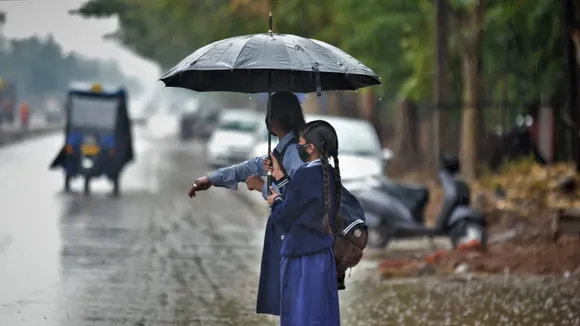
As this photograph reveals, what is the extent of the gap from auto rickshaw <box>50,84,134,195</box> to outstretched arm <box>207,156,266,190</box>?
17968 millimetres

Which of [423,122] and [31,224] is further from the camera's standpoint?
[423,122]

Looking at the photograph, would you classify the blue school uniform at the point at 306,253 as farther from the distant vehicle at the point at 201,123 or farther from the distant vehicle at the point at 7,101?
the distant vehicle at the point at 7,101

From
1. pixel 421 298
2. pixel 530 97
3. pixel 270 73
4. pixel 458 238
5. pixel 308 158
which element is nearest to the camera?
pixel 308 158

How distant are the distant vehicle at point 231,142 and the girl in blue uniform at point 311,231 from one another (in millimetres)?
30857

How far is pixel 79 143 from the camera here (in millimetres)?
25469

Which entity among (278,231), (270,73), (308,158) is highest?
(270,73)

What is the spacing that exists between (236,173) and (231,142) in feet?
105

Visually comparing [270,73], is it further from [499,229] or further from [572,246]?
[499,229]

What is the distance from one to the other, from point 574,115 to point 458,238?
3087mm

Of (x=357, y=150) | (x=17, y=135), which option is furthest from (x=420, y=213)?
(x=17, y=135)

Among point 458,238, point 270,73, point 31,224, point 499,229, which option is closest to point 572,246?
point 458,238

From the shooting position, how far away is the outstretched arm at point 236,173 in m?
7.43

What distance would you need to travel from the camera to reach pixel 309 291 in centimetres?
687

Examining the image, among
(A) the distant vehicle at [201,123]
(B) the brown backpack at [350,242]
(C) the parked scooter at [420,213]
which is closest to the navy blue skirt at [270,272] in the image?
(B) the brown backpack at [350,242]
